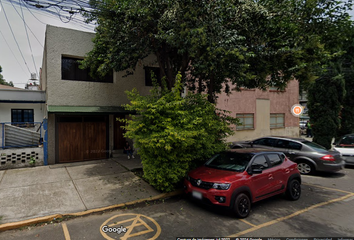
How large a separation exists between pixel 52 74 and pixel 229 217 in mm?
9139

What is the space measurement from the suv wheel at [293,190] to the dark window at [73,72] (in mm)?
8994

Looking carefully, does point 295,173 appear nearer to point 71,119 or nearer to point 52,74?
point 71,119

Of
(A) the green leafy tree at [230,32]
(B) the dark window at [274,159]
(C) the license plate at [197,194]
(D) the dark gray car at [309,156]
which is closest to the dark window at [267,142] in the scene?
(D) the dark gray car at [309,156]

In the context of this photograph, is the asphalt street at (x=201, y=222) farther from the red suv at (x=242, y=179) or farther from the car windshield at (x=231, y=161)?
the car windshield at (x=231, y=161)

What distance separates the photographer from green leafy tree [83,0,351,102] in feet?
22.5

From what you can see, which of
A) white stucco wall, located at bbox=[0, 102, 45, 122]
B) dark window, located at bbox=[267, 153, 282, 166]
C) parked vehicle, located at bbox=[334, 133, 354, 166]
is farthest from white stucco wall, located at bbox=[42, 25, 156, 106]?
parked vehicle, located at bbox=[334, 133, 354, 166]

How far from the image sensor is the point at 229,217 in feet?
16.6

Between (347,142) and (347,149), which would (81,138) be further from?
(347,142)

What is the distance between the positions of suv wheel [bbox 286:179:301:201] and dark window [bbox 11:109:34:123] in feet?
57.3

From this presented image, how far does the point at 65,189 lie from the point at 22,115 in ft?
43.1

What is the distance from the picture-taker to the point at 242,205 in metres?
5.03

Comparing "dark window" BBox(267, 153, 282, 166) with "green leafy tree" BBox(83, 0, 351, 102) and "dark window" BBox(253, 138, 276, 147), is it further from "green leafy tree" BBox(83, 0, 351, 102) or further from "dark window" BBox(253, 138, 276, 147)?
"dark window" BBox(253, 138, 276, 147)

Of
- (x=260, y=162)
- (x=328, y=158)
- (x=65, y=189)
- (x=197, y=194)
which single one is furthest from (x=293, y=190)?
(x=65, y=189)

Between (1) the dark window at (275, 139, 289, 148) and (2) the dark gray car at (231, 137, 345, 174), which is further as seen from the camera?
(1) the dark window at (275, 139, 289, 148)
